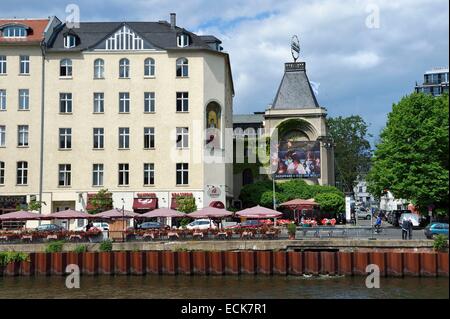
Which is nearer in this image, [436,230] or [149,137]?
[436,230]

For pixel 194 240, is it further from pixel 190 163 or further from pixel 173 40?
pixel 173 40

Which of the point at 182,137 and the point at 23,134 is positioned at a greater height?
the point at 23,134

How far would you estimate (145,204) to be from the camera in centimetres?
6156

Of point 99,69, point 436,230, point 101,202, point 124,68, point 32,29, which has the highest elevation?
point 32,29

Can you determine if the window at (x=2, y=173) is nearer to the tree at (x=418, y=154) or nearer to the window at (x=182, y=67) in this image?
the window at (x=182, y=67)

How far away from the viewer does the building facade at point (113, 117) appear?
62625 millimetres

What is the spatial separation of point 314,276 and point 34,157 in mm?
35439

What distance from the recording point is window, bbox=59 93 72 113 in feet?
209

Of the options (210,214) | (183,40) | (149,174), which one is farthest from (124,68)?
(210,214)

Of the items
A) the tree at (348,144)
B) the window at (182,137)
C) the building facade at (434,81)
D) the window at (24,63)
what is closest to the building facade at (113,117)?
the window at (182,137)

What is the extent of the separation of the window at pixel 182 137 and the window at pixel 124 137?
5072mm

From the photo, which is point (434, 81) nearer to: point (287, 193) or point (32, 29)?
point (287, 193)

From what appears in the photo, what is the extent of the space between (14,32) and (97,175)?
16895mm

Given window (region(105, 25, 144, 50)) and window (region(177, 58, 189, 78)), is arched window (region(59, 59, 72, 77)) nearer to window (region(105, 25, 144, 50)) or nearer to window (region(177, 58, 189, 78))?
window (region(105, 25, 144, 50))
